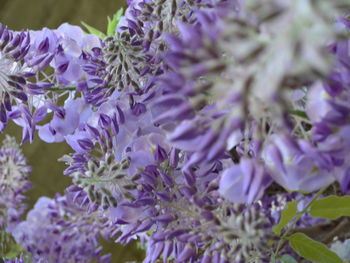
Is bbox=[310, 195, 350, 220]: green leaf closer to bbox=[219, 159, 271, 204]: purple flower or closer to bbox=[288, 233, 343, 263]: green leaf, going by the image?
bbox=[288, 233, 343, 263]: green leaf

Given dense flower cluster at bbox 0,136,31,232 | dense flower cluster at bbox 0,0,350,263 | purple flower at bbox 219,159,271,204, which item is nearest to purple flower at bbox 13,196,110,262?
dense flower cluster at bbox 0,136,31,232

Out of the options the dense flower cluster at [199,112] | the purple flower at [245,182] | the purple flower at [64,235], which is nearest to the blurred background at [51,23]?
the purple flower at [64,235]

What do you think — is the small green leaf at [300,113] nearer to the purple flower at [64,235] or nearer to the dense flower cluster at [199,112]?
the dense flower cluster at [199,112]

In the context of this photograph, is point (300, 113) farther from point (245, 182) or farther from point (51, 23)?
point (51, 23)

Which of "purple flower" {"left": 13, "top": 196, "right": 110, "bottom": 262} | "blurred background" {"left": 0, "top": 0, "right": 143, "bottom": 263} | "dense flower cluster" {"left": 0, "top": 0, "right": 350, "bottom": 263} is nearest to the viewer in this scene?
"dense flower cluster" {"left": 0, "top": 0, "right": 350, "bottom": 263}

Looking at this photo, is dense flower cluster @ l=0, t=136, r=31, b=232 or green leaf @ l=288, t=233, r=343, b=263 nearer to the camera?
green leaf @ l=288, t=233, r=343, b=263

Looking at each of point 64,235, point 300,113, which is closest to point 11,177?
point 64,235

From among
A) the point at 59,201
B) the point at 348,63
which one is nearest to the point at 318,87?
the point at 348,63
